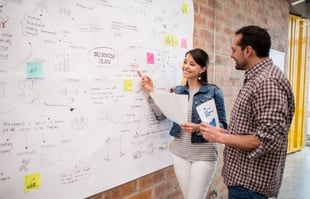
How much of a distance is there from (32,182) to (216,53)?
6.38 feet

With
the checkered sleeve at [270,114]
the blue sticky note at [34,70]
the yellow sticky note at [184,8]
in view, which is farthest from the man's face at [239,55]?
the blue sticky note at [34,70]

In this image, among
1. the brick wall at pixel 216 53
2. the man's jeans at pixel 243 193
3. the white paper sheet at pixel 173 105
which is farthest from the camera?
the brick wall at pixel 216 53

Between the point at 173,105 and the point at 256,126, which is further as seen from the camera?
the point at 173,105

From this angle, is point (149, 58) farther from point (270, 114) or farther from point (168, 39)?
point (270, 114)

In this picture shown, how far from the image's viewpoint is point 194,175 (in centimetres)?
170

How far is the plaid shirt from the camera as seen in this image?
1.23 metres

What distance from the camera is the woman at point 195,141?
1.70m

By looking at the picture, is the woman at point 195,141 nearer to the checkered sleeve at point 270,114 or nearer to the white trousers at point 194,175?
the white trousers at point 194,175

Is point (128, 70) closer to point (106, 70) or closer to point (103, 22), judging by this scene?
point (106, 70)

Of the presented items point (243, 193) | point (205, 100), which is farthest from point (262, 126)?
point (205, 100)

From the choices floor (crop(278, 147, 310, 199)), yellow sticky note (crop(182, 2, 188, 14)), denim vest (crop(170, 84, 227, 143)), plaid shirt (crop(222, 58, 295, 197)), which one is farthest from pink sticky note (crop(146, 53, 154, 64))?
floor (crop(278, 147, 310, 199))

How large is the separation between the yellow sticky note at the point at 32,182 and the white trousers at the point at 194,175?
2.96ft

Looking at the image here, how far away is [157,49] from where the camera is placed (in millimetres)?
1847

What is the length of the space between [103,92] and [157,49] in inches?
22.5
